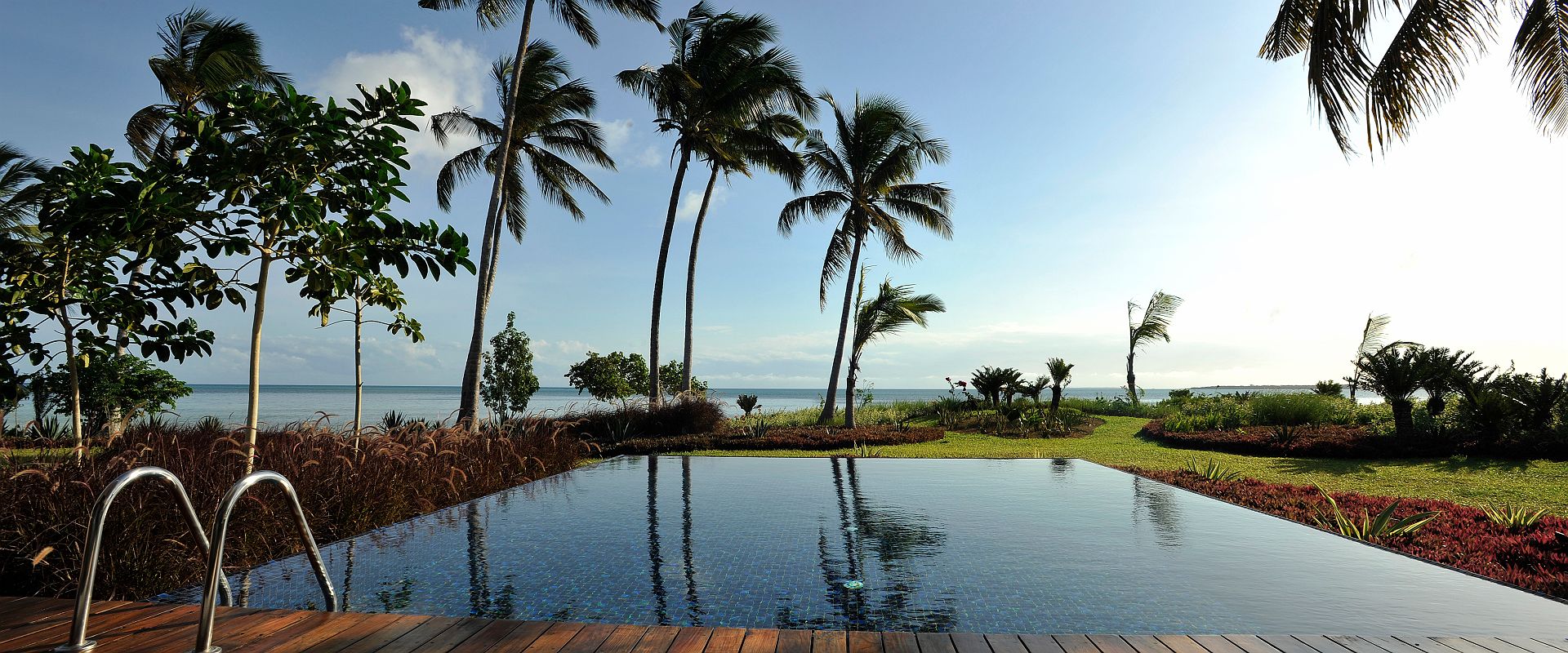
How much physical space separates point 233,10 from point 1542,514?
2246cm

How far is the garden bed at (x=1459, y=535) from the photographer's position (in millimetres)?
4406

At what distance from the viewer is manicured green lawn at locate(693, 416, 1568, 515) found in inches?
310

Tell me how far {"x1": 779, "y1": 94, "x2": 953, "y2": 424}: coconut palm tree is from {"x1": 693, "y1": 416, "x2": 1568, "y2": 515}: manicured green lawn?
5297mm

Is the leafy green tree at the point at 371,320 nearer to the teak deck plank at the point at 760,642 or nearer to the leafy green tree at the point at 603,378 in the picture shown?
the teak deck plank at the point at 760,642

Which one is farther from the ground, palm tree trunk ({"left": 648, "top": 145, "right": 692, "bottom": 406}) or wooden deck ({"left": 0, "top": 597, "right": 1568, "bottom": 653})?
palm tree trunk ({"left": 648, "top": 145, "right": 692, "bottom": 406})

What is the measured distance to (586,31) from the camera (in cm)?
1506

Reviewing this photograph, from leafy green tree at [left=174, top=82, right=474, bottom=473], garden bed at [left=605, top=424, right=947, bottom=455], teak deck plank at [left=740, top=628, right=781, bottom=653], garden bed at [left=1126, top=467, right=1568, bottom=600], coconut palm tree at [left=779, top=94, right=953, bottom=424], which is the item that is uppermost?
coconut palm tree at [left=779, top=94, right=953, bottom=424]

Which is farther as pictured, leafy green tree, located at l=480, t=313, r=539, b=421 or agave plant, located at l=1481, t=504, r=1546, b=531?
leafy green tree, located at l=480, t=313, r=539, b=421

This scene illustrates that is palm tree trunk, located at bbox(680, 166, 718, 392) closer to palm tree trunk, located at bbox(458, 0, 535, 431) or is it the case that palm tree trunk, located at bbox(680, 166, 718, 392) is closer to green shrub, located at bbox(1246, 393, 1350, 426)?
palm tree trunk, located at bbox(458, 0, 535, 431)

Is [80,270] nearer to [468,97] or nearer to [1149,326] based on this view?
[468,97]

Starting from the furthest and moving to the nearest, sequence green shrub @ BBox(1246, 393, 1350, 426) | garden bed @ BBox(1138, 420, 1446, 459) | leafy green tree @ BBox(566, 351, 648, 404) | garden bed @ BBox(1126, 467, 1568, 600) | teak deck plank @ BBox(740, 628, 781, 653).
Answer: leafy green tree @ BBox(566, 351, 648, 404) < green shrub @ BBox(1246, 393, 1350, 426) < garden bed @ BBox(1138, 420, 1446, 459) < garden bed @ BBox(1126, 467, 1568, 600) < teak deck plank @ BBox(740, 628, 781, 653)

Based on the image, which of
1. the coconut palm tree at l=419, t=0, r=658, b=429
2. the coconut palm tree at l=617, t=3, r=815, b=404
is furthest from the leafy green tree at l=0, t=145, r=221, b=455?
the coconut palm tree at l=617, t=3, r=815, b=404

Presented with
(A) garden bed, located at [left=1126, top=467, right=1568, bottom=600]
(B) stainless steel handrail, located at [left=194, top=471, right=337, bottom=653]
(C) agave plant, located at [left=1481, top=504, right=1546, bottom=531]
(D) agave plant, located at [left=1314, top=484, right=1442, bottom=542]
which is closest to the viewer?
(B) stainless steel handrail, located at [left=194, top=471, right=337, bottom=653]

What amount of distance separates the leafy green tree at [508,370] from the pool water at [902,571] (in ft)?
53.5
